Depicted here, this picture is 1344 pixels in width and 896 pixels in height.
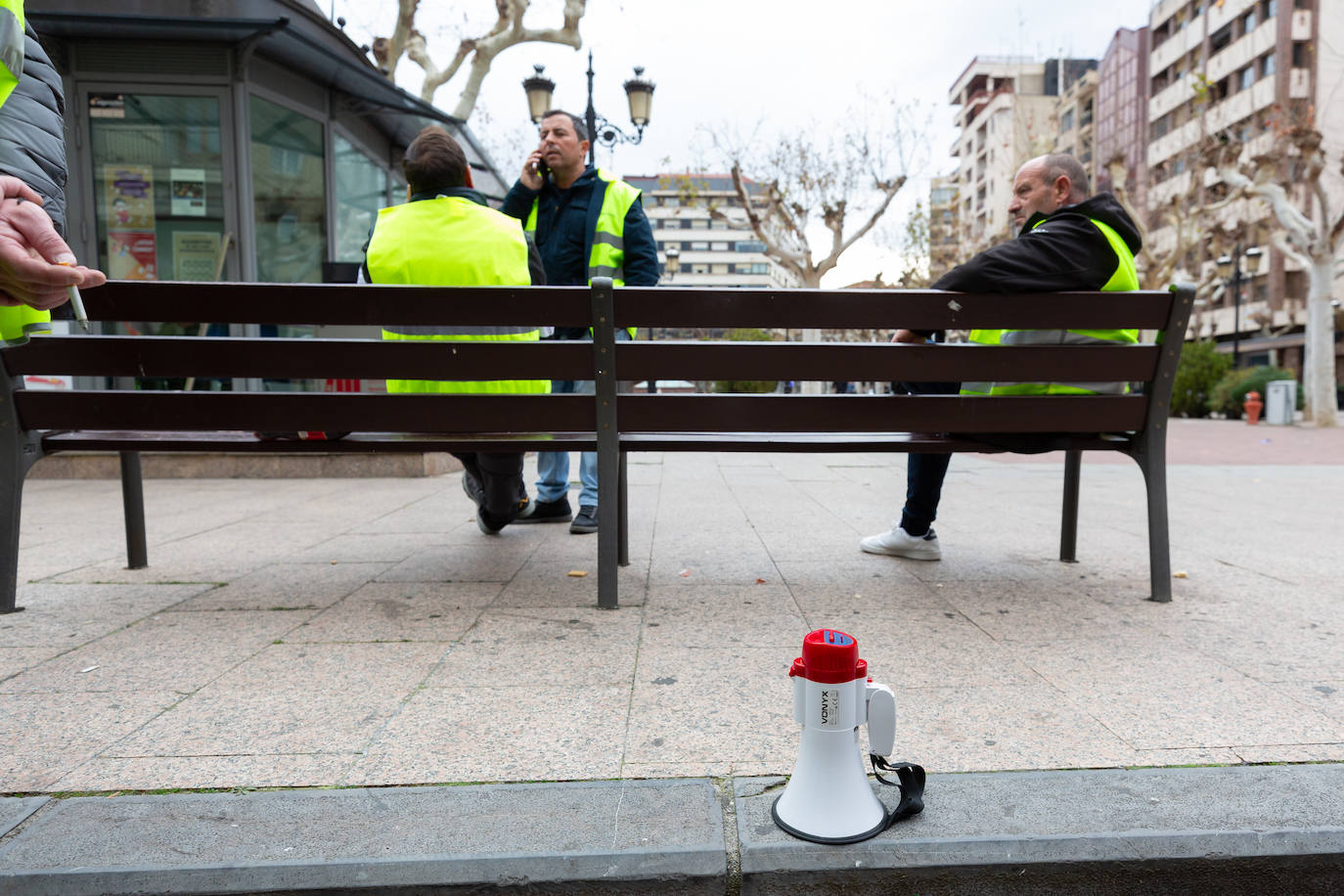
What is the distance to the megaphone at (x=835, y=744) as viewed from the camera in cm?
142

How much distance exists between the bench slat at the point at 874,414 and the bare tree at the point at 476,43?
1388cm

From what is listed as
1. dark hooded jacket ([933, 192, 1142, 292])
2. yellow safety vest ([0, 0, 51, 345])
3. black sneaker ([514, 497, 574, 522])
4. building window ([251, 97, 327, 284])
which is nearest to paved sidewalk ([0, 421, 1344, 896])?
black sneaker ([514, 497, 574, 522])

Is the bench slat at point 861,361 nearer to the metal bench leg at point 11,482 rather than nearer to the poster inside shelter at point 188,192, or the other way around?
the metal bench leg at point 11,482

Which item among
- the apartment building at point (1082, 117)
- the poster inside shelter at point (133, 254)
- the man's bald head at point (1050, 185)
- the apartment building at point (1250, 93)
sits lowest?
the man's bald head at point (1050, 185)

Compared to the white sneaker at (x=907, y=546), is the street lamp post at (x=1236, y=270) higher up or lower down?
higher up

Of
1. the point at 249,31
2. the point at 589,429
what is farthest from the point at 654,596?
the point at 249,31

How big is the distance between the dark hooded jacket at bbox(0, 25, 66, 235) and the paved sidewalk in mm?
1126

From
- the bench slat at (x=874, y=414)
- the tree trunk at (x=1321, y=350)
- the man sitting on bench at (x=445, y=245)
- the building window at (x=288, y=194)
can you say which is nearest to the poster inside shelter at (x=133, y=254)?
the building window at (x=288, y=194)

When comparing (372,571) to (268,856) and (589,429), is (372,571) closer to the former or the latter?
(589,429)

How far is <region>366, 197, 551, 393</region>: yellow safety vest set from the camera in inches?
129

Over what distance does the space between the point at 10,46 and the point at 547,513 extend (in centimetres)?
349

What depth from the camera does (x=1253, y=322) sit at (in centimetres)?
4997

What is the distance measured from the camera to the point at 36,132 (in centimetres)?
169

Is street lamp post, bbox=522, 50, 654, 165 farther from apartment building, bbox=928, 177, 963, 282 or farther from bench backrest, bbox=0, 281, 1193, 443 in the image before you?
apartment building, bbox=928, 177, 963, 282
